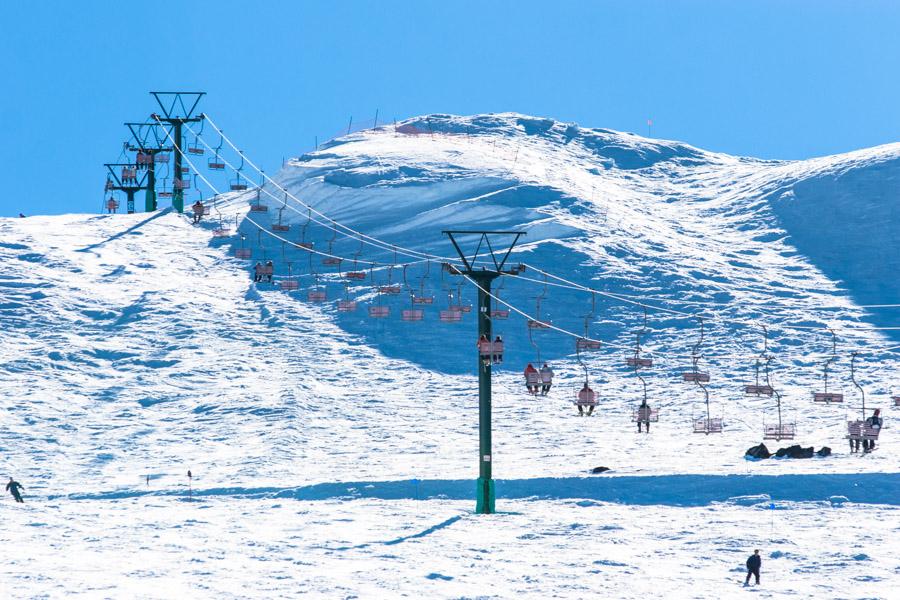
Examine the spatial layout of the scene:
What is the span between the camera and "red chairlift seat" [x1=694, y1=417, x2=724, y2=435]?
147ft

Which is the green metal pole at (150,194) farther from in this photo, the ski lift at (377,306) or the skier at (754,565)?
the skier at (754,565)

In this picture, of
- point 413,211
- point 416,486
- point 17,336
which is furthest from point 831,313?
point 17,336

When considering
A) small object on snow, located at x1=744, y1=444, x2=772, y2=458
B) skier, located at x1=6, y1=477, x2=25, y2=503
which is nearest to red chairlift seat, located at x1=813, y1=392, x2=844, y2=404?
small object on snow, located at x1=744, y1=444, x2=772, y2=458

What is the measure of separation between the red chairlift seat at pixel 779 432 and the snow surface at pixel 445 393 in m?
0.85

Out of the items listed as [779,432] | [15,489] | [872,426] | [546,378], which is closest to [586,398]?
[546,378]

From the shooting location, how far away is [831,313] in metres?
66.4

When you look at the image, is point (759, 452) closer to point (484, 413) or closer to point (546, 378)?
point (546, 378)

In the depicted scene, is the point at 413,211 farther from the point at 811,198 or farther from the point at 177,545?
the point at 177,545

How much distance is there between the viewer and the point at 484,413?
135ft

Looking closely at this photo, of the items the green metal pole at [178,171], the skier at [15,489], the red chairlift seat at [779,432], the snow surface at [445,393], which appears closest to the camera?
the snow surface at [445,393]

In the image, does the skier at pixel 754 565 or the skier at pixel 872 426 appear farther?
the skier at pixel 872 426

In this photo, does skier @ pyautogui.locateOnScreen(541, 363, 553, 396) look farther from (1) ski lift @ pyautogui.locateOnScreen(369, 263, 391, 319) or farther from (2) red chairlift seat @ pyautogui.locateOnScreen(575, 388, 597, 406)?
(1) ski lift @ pyautogui.locateOnScreen(369, 263, 391, 319)

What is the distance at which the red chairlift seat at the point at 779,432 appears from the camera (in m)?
44.1

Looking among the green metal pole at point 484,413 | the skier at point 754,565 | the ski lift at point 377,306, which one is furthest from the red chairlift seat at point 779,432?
the ski lift at point 377,306
